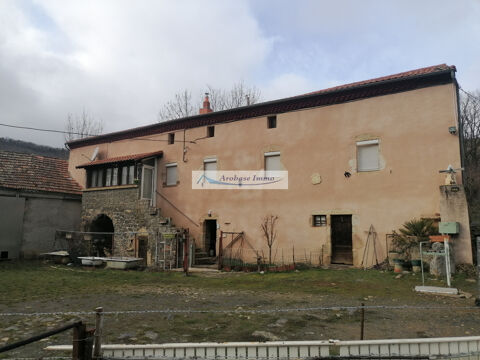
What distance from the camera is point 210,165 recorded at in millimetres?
16766

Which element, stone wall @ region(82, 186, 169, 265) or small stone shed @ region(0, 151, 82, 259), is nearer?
stone wall @ region(82, 186, 169, 265)

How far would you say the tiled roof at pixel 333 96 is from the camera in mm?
11852

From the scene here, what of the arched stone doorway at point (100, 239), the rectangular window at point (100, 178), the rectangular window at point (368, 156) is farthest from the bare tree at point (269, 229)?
the rectangular window at point (100, 178)

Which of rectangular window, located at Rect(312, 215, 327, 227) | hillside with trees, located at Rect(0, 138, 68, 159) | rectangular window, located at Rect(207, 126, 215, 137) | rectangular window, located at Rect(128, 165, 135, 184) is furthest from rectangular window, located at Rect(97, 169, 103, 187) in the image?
hillside with trees, located at Rect(0, 138, 68, 159)

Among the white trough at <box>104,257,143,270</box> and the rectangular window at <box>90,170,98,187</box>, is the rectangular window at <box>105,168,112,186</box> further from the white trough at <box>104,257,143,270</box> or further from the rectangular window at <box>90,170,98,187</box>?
the white trough at <box>104,257,143,270</box>

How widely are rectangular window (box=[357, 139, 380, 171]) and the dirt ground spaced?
3.61m

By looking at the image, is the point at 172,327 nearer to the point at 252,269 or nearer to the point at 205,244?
the point at 252,269

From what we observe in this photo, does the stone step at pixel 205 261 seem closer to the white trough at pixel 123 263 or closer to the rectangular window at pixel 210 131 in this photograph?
the white trough at pixel 123 263

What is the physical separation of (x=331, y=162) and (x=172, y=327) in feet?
31.1

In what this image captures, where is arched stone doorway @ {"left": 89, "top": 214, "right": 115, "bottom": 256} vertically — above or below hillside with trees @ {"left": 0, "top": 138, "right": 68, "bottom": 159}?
below

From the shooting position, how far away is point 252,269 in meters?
13.6

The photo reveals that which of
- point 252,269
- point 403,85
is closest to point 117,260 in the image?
point 252,269

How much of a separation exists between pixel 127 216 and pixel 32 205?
203 inches

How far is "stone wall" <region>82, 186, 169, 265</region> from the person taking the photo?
1593 centimetres
